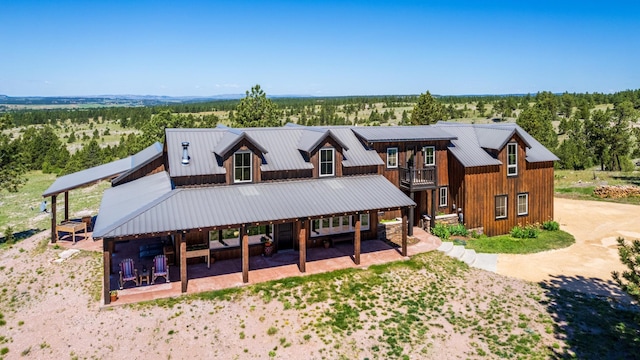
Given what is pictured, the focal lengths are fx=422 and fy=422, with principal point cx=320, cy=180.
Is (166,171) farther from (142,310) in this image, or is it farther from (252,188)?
(142,310)

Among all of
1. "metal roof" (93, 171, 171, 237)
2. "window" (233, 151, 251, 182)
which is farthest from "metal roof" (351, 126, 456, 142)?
"metal roof" (93, 171, 171, 237)

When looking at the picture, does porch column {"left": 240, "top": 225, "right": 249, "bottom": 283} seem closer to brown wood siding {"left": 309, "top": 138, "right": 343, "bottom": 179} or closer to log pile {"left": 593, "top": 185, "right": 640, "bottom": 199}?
brown wood siding {"left": 309, "top": 138, "right": 343, "bottom": 179}

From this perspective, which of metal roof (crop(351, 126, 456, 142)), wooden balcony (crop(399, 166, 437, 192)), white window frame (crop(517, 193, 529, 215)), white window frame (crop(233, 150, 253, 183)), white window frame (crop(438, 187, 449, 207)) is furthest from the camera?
white window frame (crop(517, 193, 529, 215))

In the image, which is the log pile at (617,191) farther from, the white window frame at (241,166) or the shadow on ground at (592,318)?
the white window frame at (241,166)

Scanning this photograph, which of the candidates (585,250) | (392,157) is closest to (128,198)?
(392,157)

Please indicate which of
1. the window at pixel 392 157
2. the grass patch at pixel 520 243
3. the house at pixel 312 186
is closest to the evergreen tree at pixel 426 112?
the house at pixel 312 186

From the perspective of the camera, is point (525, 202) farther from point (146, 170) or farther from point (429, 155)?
point (146, 170)
